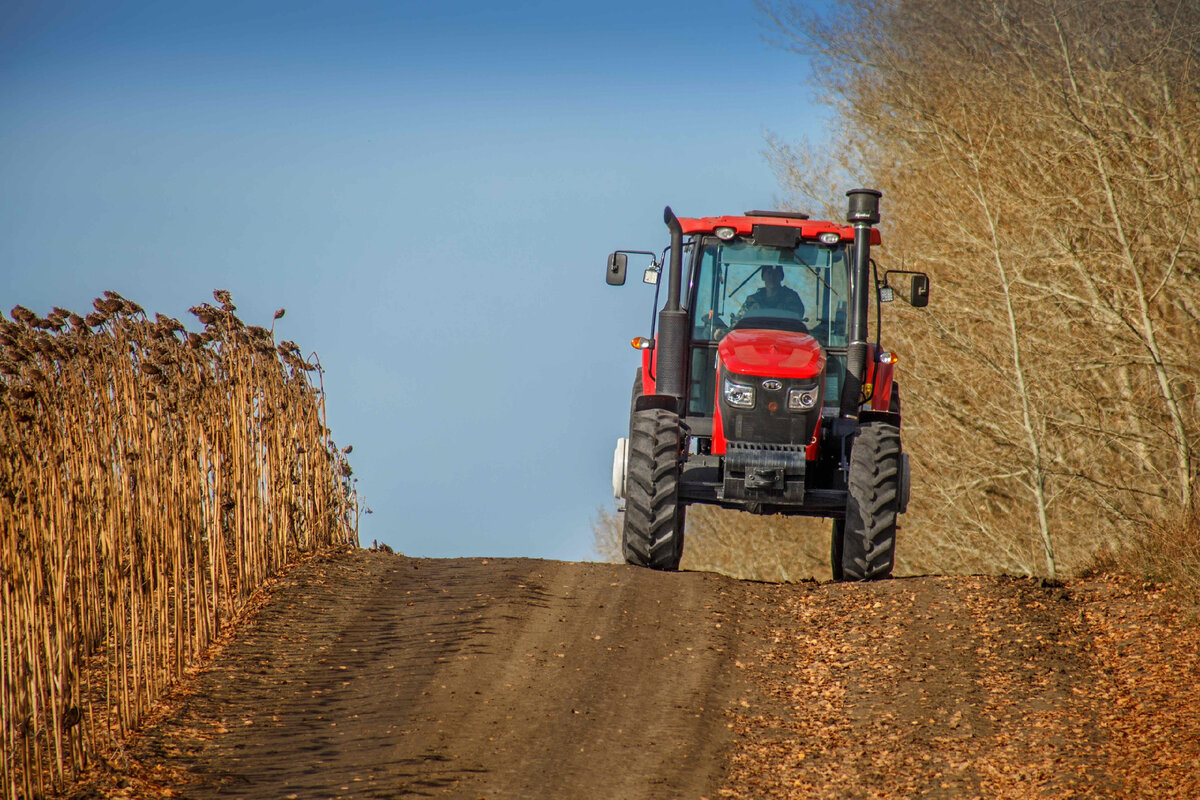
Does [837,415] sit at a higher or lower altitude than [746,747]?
higher

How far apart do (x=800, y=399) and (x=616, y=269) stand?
1.62 m

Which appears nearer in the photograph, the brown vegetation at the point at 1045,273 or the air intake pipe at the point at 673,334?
the air intake pipe at the point at 673,334

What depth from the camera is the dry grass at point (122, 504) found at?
206 inches

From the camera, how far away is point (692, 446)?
991 centimetres

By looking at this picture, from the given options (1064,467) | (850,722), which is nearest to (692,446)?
(850,722)

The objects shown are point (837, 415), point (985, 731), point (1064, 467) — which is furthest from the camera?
point (1064, 467)

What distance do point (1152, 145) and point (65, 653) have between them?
1375 cm

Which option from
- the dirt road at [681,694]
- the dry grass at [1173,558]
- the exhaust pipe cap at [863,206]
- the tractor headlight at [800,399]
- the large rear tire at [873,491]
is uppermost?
the exhaust pipe cap at [863,206]

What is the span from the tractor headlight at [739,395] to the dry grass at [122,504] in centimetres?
308

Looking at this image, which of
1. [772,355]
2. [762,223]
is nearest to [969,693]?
[772,355]

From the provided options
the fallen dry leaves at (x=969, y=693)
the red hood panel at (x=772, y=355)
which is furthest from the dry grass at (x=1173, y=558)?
the red hood panel at (x=772, y=355)

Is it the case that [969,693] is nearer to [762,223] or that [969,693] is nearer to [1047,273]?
[762,223]

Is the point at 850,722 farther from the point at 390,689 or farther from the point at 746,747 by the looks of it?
the point at 390,689

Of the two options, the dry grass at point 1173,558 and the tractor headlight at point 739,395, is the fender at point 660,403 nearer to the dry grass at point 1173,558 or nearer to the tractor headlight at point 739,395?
the tractor headlight at point 739,395
